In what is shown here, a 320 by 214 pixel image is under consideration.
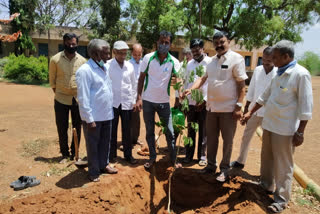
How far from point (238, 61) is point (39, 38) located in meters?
26.0

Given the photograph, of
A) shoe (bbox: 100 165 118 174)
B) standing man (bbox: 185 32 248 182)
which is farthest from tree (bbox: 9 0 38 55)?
standing man (bbox: 185 32 248 182)

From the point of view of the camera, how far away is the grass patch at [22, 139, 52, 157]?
475 centimetres

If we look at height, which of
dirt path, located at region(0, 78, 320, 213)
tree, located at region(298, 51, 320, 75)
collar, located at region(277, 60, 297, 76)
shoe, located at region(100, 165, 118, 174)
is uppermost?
tree, located at region(298, 51, 320, 75)

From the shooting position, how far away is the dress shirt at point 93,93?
3.34 meters

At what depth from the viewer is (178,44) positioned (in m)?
26.1

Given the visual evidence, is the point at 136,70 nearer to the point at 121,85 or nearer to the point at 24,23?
the point at 121,85

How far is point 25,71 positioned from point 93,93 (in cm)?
1659

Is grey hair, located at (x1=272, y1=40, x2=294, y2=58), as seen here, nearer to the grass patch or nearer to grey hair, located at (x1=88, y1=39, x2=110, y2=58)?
grey hair, located at (x1=88, y1=39, x2=110, y2=58)

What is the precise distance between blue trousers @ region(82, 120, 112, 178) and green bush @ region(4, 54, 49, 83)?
604 inches

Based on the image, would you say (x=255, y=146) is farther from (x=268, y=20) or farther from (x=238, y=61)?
(x=268, y=20)

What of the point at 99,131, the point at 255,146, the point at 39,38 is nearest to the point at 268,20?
the point at 255,146

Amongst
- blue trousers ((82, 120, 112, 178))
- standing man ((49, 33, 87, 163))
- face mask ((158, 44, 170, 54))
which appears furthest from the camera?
standing man ((49, 33, 87, 163))

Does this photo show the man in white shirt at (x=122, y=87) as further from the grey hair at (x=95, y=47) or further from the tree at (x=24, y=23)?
the tree at (x=24, y=23)

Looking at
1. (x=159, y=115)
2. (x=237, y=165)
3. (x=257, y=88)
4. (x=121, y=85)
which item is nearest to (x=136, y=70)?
(x=121, y=85)
